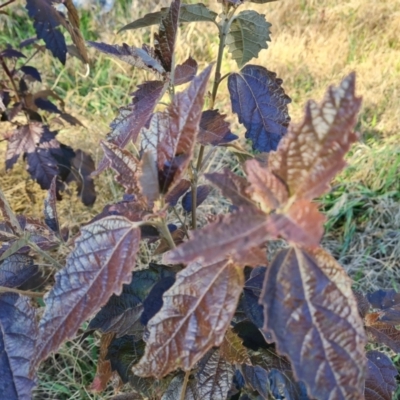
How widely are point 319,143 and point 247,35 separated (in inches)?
21.5

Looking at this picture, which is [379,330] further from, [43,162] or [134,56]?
[43,162]

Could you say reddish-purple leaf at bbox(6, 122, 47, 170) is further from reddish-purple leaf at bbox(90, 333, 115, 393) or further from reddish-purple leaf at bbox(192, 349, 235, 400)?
reddish-purple leaf at bbox(192, 349, 235, 400)

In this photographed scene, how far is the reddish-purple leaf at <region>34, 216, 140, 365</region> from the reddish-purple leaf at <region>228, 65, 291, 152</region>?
38 cm

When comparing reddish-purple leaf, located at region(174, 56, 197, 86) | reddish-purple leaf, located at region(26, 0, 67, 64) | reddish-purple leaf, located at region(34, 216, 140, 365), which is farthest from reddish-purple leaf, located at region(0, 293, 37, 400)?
reddish-purple leaf, located at region(26, 0, 67, 64)

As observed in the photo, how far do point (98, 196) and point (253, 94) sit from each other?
5.92ft

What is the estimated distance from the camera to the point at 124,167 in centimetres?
62

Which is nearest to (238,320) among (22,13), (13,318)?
(13,318)

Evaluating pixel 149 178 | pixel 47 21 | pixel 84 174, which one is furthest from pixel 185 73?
pixel 84 174

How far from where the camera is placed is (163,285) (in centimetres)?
70

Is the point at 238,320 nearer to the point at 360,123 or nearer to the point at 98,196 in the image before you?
the point at 98,196

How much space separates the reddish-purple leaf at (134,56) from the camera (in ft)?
2.47

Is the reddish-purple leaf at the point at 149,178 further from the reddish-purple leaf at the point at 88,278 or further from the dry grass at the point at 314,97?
the dry grass at the point at 314,97

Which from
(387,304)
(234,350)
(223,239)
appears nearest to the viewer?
(223,239)

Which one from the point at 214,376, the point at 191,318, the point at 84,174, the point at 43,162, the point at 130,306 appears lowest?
the point at 84,174
